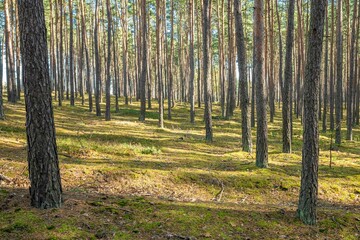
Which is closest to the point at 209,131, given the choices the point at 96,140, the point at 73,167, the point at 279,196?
the point at 96,140

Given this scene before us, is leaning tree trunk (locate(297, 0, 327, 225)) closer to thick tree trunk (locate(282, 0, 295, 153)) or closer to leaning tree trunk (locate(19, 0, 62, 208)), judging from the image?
leaning tree trunk (locate(19, 0, 62, 208))

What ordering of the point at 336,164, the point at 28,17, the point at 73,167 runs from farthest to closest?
the point at 336,164 → the point at 73,167 → the point at 28,17

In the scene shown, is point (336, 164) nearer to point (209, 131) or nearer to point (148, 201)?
point (209, 131)

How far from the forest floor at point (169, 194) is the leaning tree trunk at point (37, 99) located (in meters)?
0.63

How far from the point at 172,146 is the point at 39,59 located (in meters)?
9.89

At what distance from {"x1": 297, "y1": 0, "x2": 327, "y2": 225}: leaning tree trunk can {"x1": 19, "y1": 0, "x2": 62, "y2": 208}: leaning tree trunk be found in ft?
16.1

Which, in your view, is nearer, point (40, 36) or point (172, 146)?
point (40, 36)

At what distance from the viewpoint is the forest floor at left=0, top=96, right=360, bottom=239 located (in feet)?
17.1

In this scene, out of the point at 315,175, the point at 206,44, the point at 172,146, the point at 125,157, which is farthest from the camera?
the point at 206,44

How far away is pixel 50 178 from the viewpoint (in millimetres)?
5223

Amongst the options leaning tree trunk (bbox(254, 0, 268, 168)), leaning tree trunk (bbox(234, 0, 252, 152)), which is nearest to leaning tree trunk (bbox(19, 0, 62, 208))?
leaning tree trunk (bbox(254, 0, 268, 168))

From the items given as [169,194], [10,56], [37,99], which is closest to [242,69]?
[169,194]

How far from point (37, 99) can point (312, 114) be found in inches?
203

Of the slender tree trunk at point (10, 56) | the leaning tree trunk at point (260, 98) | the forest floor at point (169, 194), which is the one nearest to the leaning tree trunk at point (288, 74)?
the forest floor at point (169, 194)
